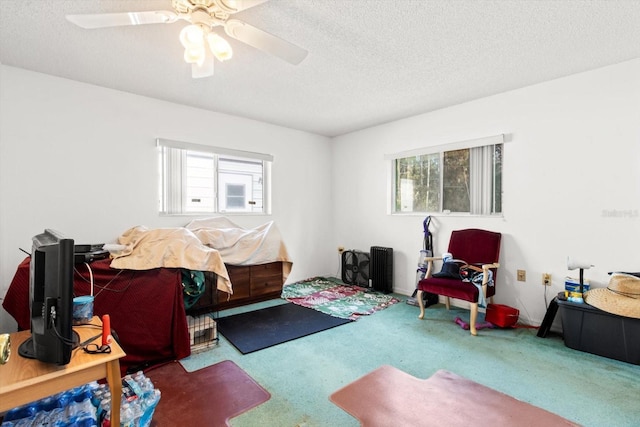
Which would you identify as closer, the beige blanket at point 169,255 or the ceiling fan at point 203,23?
the ceiling fan at point 203,23

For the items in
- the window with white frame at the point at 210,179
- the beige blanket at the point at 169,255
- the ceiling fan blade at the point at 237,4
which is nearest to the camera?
the ceiling fan blade at the point at 237,4

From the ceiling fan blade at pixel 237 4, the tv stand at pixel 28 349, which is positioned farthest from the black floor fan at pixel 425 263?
the tv stand at pixel 28 349

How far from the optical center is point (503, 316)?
298cm

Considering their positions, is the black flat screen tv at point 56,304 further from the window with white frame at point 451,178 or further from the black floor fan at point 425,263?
the window with white frame at point 451,178

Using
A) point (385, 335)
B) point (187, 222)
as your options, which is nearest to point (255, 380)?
point (385, 335)

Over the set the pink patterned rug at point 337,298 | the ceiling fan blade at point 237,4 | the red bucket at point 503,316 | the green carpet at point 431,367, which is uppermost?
the ceiling fan blade at point 237,4

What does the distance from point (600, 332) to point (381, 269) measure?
2.34 meters

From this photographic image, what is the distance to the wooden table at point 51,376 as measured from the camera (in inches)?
42.5

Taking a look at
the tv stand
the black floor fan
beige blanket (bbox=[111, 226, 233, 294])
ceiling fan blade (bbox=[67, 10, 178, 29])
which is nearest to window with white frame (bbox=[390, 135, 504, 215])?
the black floor fan

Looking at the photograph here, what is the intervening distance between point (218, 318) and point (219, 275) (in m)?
0.90

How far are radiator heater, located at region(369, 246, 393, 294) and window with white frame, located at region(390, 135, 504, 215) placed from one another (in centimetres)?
65

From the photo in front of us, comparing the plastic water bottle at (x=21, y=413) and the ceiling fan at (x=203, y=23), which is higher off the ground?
the ceiling fan at (x=203, y=23)

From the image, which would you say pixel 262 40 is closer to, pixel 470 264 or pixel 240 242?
pixel 240 242

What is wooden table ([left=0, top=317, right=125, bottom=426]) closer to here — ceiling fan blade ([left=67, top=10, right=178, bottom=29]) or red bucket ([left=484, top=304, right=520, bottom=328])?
ceiling fan blade ([left=67, top=10, right=178, bottom=29])
